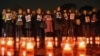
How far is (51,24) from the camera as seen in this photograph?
305 inches

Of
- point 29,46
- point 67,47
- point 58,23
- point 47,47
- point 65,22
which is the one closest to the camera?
point 67,47

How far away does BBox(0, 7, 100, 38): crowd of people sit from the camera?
24.7 ft

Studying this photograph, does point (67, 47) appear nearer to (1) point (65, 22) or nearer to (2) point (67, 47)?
(2) point (67, 47)

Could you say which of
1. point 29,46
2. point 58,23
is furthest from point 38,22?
point 29,46

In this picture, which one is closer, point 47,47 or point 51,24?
Answer: point 47,47

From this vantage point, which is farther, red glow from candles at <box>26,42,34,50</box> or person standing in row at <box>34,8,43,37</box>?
person standing in row at <box>34,8,43,37</box>

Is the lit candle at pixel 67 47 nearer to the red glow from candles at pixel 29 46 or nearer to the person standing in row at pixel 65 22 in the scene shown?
the red glow from candles at pixel 29 46

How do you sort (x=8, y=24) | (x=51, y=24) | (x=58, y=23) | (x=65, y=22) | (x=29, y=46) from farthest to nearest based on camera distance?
(x=8, y=24) < (x=51, y=24) < (x=58, y=23) < (x=65, y=22) < (x=29, y=46)

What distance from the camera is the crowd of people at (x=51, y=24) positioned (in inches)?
297

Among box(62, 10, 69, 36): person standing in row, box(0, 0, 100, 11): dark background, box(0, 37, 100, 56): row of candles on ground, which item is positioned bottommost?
box(0, 37, 100, 56): row of candles on ground

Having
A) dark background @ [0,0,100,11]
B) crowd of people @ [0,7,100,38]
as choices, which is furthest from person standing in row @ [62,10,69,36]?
dark background @ [0,0,100,11]

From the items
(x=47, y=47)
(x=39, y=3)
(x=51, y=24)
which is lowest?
(x=47, y=47)

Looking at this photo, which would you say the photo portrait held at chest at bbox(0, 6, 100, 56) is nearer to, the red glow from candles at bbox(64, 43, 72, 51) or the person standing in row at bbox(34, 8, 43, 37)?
the person standing in row at bbox(34, 8, 43, 37)

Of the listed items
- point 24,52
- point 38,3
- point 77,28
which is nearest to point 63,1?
point 38,3
